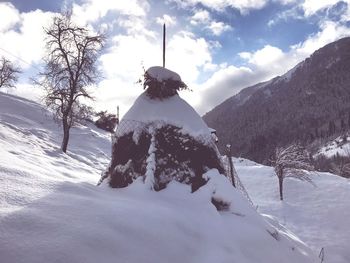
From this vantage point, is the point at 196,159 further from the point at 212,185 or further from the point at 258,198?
the point at 258,198

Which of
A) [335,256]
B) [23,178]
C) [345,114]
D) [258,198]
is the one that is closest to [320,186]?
[258,198]

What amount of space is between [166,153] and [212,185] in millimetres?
1018

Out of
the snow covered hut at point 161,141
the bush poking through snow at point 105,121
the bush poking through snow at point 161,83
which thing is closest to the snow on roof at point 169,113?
the snow covered hut at point 161,141

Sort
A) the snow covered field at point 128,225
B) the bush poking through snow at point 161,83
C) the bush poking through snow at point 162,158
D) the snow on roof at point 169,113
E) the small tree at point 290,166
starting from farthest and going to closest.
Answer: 1. the small tree at point 290,166
2. the bush poking through snow at point 161,83
3. the snow on roof at point 169,113
4. the bush poking through snow at point 162,158
5. the snow covered field at point 128,225

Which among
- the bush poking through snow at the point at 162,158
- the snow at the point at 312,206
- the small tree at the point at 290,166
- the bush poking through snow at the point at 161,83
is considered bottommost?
the snow at the point at 312,206

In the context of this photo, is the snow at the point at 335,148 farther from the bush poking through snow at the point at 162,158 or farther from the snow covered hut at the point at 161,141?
the bush poking through snow at the point at 162,158

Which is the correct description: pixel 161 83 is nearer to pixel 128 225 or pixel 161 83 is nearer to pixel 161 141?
pixel 161 141

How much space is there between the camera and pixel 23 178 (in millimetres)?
4109

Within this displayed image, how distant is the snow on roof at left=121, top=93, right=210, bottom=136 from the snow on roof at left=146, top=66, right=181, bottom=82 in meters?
0.43

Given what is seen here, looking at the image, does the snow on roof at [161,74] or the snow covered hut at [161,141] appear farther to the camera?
the snow on roof at [161,74]

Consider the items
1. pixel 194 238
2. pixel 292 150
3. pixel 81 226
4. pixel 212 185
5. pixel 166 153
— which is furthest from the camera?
pixel 292 150

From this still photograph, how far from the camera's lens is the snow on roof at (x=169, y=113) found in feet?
20.5

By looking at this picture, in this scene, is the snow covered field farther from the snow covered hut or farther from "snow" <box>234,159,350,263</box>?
"snow" <box>234,159,350,263</box>

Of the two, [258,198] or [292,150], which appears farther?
[292,150]
